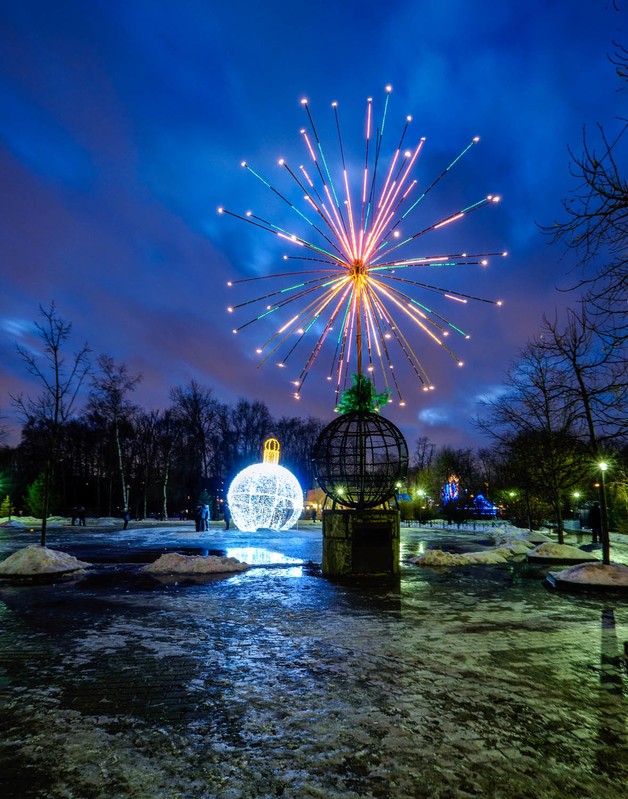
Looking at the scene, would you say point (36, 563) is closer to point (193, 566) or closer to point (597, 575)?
point (193, 566)

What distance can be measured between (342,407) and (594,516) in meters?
17.7

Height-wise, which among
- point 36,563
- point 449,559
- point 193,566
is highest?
point 36,563

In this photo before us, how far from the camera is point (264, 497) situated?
24.3 meters

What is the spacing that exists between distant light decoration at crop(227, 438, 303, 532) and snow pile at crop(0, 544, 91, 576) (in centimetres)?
1101

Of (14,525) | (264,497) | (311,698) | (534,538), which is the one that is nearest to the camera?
(311,698)

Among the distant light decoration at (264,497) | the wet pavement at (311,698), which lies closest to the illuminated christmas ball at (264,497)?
the distant light decoration at (264,497)

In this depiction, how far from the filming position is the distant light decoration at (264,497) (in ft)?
72.1

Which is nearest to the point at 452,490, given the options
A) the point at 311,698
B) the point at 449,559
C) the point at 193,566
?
the point at 449,559

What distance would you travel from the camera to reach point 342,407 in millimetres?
13414

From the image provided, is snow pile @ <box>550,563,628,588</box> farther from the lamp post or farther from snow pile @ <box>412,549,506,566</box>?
snow pile @ <box>412,549,506,566</box>

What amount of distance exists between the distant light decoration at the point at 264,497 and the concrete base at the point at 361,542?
10759 mm

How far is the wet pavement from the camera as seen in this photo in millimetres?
2945

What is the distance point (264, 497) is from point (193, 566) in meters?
12.9

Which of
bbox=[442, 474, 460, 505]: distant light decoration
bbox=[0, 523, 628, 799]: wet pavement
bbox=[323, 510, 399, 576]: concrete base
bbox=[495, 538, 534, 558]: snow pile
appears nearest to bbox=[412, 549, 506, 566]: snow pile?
bbox=[495, 538, 534, 558]: snow pile
